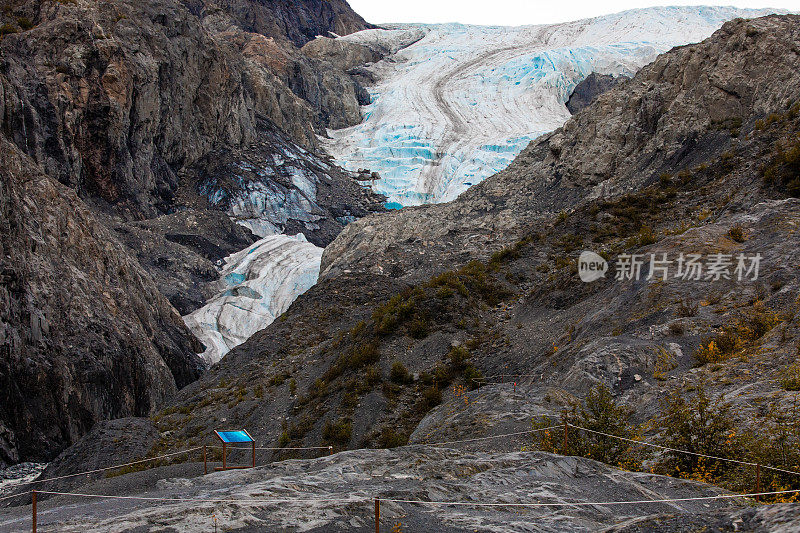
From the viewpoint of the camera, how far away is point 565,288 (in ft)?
57.3

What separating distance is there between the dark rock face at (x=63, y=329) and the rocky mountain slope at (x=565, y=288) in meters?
3.97

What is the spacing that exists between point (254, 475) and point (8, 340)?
16285mm

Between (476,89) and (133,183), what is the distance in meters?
41.6

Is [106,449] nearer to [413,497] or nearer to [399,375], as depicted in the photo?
[399,375]

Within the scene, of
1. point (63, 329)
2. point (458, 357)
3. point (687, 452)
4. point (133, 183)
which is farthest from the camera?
point (133, 183)

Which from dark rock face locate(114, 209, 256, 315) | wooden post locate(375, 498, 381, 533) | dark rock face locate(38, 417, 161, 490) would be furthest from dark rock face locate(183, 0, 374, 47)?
wooden post locate(375, 498, 381, 533)

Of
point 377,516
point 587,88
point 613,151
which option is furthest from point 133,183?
point 587,88

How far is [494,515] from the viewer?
6.49m

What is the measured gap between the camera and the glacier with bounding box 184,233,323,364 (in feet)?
122

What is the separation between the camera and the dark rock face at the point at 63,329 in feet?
68.4

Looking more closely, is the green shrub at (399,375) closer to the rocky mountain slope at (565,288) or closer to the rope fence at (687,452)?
the rocky mountain slope at (565,288)

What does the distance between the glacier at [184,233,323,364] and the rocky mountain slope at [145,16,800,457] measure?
348 inches

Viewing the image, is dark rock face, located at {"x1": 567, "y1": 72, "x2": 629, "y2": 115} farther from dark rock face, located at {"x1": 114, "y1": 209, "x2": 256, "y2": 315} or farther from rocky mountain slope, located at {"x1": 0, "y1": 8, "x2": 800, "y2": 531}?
rocky mountain slope, located at {"x1": 0, "y1": 8, "x2": 800, "y2": 531}

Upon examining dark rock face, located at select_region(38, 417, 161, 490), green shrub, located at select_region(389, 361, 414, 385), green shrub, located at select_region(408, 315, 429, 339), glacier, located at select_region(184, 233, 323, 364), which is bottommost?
dark rock face, located at select_region(38, 417, 161, 490)
